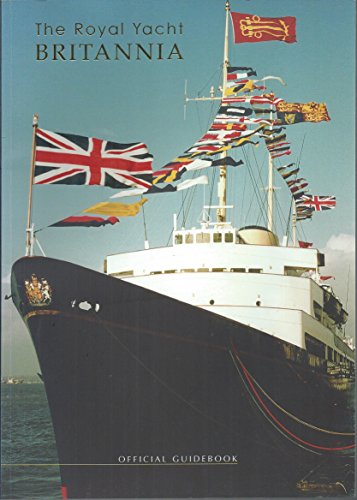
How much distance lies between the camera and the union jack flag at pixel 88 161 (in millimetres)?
14953

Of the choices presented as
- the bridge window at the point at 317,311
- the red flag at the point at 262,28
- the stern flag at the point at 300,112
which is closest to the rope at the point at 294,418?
the bridge window at the point at 317,311

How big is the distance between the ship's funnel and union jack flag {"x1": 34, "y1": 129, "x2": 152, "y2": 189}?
10.1 feet

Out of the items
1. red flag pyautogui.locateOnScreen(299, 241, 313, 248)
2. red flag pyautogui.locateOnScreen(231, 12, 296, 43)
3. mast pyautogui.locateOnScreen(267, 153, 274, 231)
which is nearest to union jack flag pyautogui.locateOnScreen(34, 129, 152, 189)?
red flag pyautogui.locateOnScreen(231, 12, 296, 43)

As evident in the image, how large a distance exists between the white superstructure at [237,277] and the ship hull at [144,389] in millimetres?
973

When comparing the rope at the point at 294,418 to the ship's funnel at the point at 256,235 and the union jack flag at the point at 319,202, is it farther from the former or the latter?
the union jack flag at the point at 319,202

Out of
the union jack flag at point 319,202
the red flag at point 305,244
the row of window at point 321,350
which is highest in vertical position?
the union jack flag at point 319,202

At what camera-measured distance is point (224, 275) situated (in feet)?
53.1

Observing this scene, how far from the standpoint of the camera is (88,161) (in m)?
15.2

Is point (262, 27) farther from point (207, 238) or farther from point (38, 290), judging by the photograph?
point (38, 290)

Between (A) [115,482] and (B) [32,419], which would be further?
(B) [32,419]

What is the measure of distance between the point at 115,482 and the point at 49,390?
1960mm

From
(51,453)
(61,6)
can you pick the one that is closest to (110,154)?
(61,6)

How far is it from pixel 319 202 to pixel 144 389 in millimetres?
5249

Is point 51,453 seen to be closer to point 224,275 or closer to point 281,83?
point 224,275
